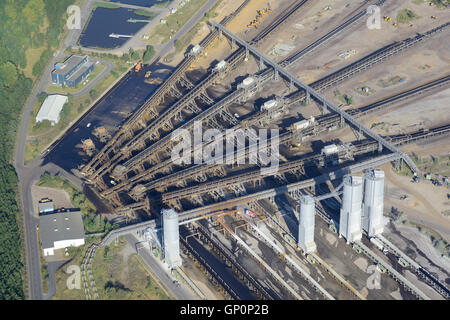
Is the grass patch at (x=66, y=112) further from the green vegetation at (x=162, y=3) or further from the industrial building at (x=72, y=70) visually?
the green vegetation at (x=162, y=3)

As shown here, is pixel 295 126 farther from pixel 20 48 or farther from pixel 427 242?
pixel 20 48

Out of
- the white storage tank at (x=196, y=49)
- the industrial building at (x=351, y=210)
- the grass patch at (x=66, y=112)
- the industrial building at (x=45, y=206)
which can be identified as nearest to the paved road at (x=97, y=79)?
the grass patch at (x=66, y=112)

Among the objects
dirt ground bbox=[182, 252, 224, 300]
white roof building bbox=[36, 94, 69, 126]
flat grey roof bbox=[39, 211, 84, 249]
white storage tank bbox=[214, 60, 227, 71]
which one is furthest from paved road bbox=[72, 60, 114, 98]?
dirt ground bbox=[182, 252, 224, 300]

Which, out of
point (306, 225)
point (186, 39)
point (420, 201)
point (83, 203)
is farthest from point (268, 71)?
point (306, 225)

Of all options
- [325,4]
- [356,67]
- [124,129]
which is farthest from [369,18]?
[124,129]

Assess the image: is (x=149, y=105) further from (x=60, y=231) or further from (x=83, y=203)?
(x=60, y=231)

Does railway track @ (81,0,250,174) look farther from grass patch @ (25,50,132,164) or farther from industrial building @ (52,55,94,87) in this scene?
industrial building @ (52,55,94,87)
